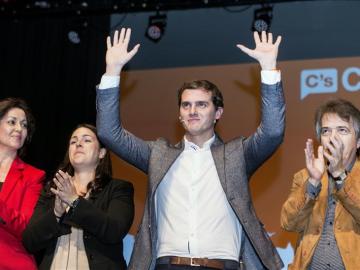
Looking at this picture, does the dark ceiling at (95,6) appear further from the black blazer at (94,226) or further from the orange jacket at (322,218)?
the orange jacket at (322,218)

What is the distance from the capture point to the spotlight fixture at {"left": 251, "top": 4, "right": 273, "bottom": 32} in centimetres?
556

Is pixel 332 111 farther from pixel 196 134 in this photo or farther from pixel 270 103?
pixel 196 134

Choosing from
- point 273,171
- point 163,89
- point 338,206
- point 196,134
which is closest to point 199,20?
point 163,89

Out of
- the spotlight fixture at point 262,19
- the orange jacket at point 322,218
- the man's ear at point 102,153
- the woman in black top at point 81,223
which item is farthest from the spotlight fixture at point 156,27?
the orange jacket at point 322,218

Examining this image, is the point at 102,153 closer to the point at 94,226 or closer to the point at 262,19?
the point at 94,226

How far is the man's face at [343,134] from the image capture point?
324 cm

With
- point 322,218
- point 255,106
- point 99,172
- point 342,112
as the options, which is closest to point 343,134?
point 342,112

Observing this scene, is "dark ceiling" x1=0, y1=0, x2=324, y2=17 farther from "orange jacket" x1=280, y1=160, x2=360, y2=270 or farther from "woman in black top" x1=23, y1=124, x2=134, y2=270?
"orange jacket" x1=280, y1=160, x2=360, y2=270

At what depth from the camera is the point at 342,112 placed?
3.28m

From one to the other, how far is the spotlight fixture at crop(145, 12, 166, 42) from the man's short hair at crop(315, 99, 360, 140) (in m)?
2.69

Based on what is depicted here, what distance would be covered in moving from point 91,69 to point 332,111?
3298 millimetres

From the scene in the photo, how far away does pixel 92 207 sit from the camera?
3.50 metres

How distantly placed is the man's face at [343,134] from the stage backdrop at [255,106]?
1997 millimetres

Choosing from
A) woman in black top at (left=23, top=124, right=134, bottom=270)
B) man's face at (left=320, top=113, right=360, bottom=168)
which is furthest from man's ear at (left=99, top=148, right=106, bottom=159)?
man's face at (left=320, top=113, right=360, bottom=168)
